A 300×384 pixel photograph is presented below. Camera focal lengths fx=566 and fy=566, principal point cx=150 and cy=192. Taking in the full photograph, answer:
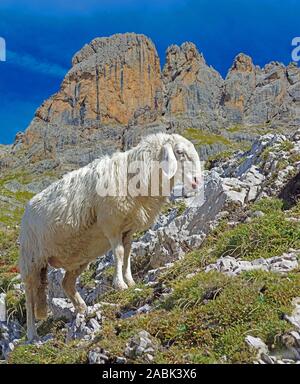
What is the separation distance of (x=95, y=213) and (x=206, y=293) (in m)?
4.36

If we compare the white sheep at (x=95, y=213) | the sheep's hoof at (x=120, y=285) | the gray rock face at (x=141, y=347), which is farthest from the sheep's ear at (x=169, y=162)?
the gray rock face at (x=141, y=347)

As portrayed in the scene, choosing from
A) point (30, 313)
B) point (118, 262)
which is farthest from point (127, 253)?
point (30, 313)

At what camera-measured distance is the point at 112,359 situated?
25.1 ft

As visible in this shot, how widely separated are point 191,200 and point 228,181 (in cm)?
234

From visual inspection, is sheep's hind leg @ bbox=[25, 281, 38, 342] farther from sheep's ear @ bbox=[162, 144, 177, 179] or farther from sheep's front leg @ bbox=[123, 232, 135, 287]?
sheep's ear @ bbox=[162, 144, 177, 179]

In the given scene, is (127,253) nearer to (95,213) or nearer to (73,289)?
(95,213)

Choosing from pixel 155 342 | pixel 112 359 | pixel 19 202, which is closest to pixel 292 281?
pixel 155 342

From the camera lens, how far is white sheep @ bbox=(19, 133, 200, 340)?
1202 centimetres

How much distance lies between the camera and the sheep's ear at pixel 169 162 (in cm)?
1184

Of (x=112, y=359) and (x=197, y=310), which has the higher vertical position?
(x=197, y=310)

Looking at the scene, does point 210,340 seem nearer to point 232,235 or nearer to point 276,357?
point 276,357

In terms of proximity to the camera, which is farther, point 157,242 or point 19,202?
point 19,202

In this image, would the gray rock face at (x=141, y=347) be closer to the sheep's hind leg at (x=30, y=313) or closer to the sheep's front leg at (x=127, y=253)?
the sheep's front leg at (x=127, y=253)

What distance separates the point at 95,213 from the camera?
12422 millimetres
